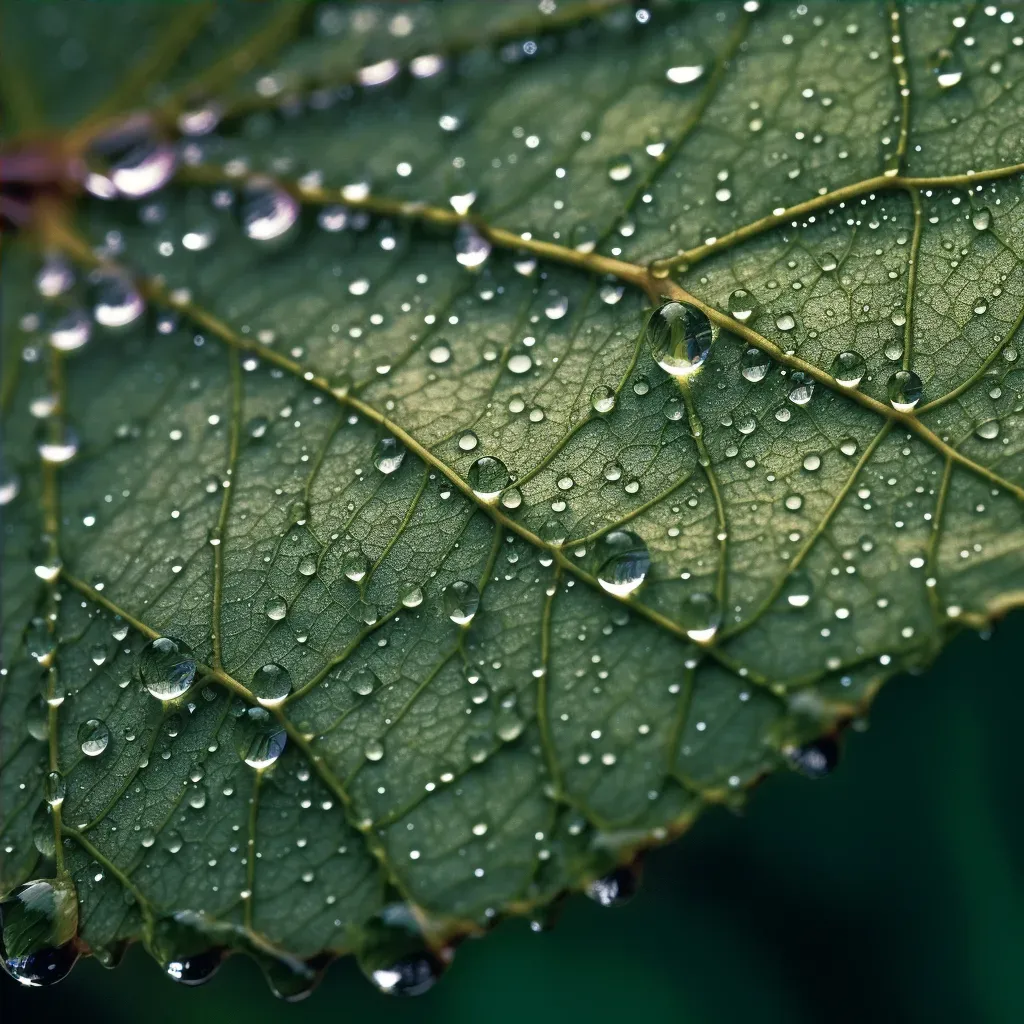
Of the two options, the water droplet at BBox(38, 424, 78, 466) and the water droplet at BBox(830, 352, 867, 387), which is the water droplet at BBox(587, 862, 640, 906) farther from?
the water droplet at BBox(38, 424, 78, 466)

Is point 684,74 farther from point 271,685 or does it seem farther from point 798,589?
point 271,685

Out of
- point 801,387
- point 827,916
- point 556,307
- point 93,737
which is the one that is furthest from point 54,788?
point 827,916

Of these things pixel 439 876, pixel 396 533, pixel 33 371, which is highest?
pixel 33 371

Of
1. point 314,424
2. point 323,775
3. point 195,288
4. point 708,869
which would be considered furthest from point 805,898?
point 195,288

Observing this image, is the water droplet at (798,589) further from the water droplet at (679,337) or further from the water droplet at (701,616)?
the water droplet at (679,337)

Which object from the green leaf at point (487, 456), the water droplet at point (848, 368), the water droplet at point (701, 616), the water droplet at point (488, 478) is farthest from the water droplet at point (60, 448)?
the water droplet at point (848, 368)

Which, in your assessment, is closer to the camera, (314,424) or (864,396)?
(864,396)

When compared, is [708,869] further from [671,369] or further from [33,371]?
[33,371]
